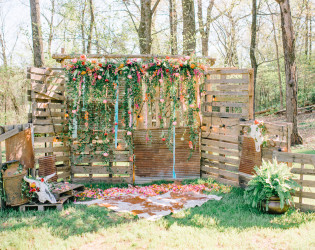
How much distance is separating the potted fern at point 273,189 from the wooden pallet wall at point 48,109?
424cm

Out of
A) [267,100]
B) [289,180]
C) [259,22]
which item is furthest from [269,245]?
[267,100]

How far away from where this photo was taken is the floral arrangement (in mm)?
5898

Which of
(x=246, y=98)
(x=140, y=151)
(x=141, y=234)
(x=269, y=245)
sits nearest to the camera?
(x=269, y=245)

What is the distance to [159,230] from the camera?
152 inches

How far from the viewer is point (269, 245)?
3383 millimetres

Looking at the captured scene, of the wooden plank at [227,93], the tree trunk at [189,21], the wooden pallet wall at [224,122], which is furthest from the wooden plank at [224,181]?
the tree trunk at [189,21]

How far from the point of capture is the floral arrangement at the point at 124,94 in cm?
590

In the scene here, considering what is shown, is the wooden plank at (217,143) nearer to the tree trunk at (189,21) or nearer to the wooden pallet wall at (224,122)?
the wooden pallet wall at (224,122)

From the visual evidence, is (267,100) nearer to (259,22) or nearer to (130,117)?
(259,22)

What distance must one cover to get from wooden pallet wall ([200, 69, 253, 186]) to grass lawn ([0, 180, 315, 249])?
5.61ft

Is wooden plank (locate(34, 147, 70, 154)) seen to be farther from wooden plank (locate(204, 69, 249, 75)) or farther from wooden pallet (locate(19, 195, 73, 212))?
wooden plank (locate(204, 69, 249, 75))

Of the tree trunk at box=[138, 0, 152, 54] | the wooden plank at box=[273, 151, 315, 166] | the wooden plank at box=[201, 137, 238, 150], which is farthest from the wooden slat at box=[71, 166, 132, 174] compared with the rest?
the tree trunk at box=[138, 0, 152, 54]

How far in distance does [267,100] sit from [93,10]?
17293mm

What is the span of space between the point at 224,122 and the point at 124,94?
7.87 ft
